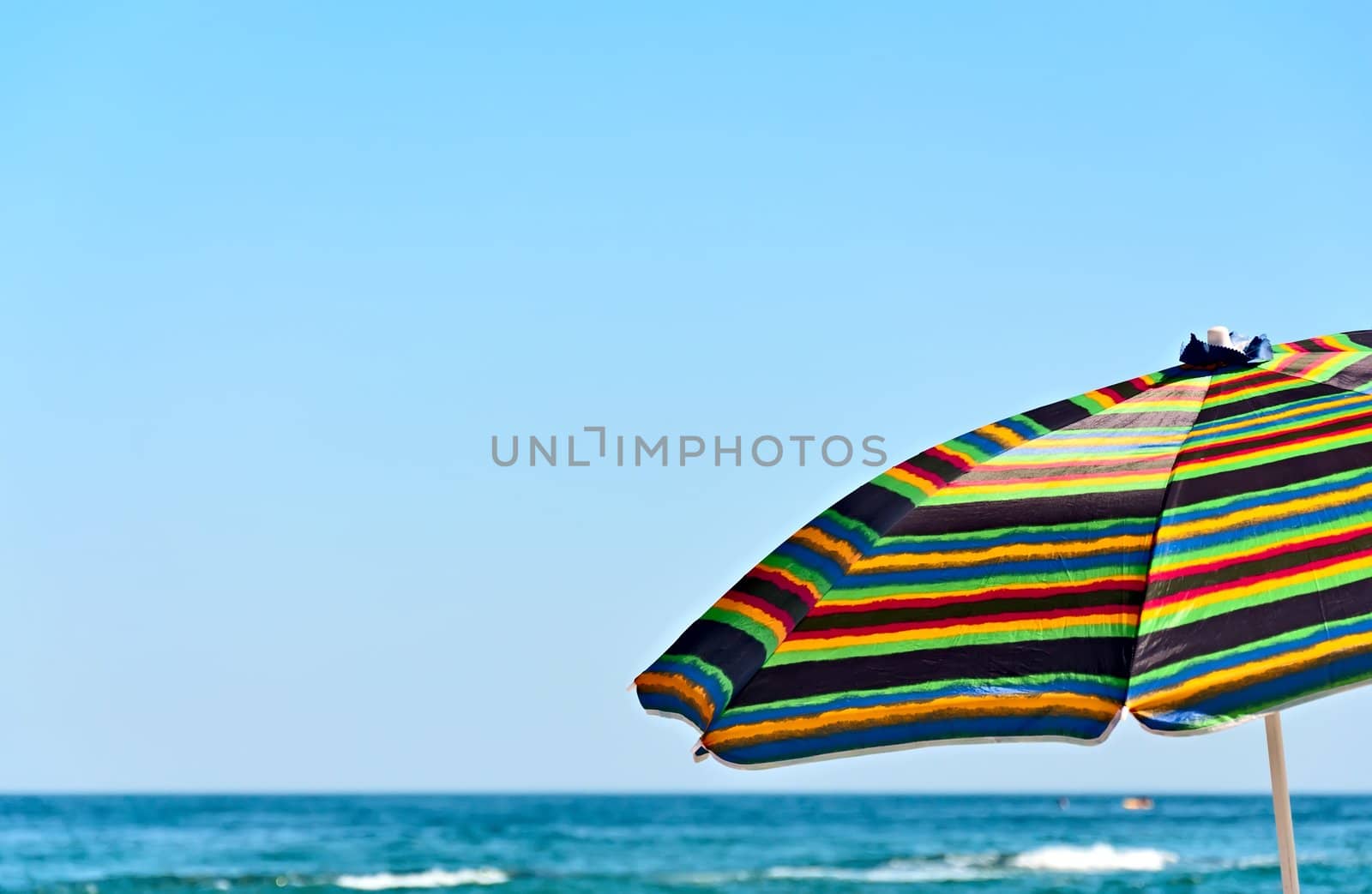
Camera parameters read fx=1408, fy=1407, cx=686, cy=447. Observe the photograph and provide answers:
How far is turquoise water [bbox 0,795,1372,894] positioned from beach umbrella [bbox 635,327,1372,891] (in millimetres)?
20192

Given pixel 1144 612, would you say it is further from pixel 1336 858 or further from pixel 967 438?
pixel 1336 858

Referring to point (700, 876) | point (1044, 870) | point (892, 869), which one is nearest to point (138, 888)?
point (700, 876)

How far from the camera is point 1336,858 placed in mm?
26172

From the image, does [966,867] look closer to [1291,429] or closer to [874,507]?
[874,507]

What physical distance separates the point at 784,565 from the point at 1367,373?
1.23m

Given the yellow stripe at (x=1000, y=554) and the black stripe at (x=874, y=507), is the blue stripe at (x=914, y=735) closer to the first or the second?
the yellow stripe at (x=1000, y=554)

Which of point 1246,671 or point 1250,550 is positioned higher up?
point 1250,550

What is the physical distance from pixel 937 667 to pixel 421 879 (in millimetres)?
22836

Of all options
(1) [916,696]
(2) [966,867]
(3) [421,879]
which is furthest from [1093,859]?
(1) [916,696]

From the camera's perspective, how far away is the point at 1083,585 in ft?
8.65

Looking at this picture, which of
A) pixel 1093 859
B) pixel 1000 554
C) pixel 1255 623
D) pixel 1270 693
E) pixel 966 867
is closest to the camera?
pixel 1270 693

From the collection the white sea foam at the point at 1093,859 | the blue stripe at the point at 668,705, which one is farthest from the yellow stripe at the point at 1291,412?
the white sea foam at the point at 1093,859

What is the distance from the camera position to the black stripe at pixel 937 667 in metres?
2.49

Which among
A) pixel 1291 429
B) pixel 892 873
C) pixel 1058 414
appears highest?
pixel 1058 414
